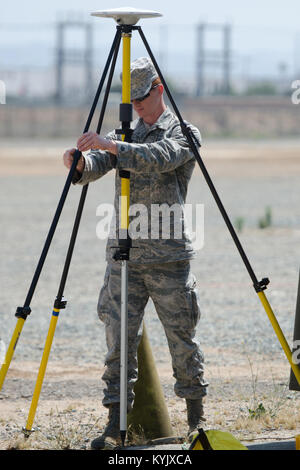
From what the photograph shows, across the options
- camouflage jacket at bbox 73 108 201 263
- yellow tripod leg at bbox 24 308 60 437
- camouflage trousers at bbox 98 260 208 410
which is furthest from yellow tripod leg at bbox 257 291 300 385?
yellow tripod leg at bbox 24 308 60 437

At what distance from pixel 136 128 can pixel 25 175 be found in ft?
92.5

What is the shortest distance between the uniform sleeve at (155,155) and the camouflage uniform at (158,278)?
27 millimetres

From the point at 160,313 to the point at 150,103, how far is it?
115 cm

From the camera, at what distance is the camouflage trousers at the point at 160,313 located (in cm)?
489

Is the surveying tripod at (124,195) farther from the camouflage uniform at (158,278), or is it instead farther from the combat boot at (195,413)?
the combat boot at (195,413)

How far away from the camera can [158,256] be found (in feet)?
16.0

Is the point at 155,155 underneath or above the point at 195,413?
above

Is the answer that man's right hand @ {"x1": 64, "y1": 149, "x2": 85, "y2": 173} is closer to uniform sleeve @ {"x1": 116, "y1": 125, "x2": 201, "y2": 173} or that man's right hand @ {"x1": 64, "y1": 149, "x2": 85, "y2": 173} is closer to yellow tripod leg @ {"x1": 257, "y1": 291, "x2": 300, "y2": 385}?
uniform sleeve @ {"x1": 116, "y1": 125, "x2": 201, "y2": 173}

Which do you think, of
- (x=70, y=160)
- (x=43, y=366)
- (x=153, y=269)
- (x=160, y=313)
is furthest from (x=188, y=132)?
(x=43, y=366)

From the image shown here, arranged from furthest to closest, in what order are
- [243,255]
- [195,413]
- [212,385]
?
[212,385] < [195,413] < [243,255]

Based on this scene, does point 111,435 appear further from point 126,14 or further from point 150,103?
point 126,14

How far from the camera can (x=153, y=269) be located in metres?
4.90

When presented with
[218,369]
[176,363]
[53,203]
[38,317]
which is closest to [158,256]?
[176,363]

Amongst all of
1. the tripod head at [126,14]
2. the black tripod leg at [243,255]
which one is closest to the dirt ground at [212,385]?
the black tripod leg at [243,255]
